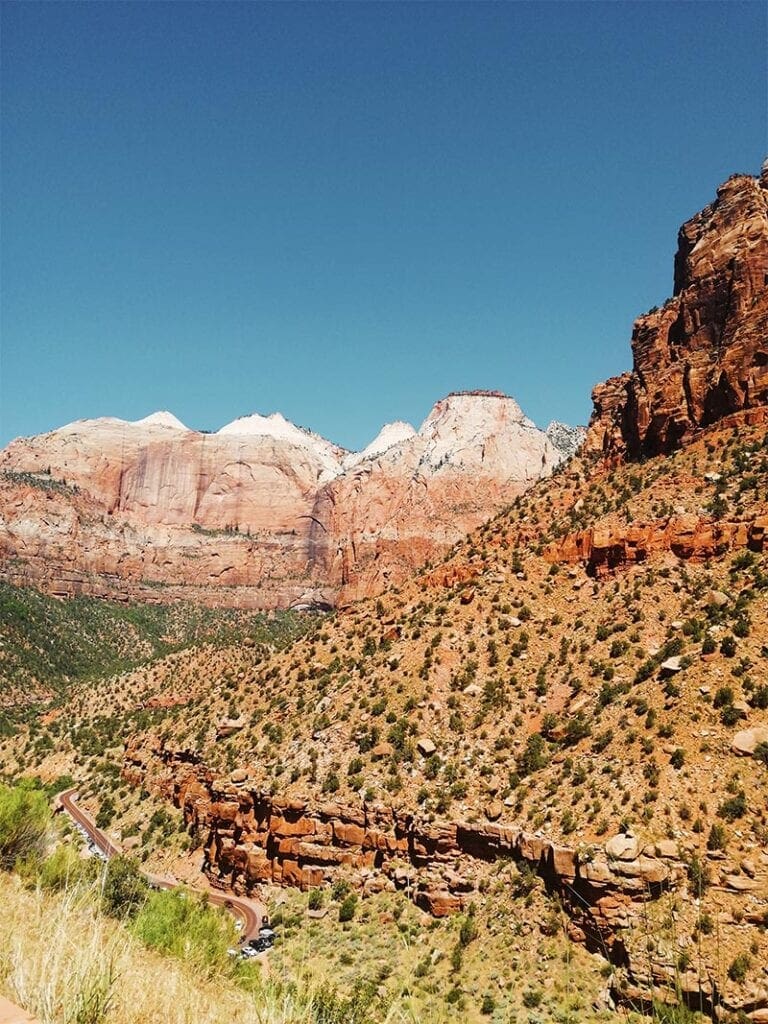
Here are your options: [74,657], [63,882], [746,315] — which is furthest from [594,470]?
[74,657]

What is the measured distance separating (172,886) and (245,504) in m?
152

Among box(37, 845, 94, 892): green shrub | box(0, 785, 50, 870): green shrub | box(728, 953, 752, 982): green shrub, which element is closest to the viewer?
box(37, 845, 94, 892): green shrub

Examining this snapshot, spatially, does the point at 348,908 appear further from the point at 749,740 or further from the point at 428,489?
the point at 428,489

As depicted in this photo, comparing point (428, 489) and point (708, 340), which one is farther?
point (428, 489)

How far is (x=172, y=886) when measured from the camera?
104 ft

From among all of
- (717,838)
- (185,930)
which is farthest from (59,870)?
(717,838)

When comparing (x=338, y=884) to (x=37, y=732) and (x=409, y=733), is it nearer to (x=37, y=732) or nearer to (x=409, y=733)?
(x=409, y=733)

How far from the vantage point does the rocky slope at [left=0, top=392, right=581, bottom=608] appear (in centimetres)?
14200

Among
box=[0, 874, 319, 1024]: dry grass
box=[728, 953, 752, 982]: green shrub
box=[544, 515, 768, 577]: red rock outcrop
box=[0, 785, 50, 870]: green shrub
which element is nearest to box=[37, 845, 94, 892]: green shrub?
box=[0, 785, 50, 870]: green shrub

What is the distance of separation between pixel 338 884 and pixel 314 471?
549 feet

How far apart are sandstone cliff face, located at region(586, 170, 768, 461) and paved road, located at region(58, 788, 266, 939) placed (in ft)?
120

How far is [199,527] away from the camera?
176m

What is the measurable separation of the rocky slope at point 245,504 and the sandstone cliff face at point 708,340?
258 ft

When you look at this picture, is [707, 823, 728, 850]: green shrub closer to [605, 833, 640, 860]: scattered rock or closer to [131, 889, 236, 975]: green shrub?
[605, 833, 640, 860]: scattered rock
